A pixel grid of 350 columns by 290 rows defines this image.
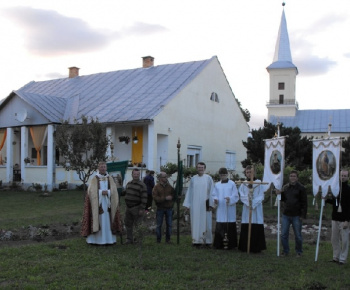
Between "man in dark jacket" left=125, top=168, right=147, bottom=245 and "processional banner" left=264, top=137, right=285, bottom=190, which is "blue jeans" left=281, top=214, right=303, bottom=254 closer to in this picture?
"processional banner" left=264, top=137, right=285, bottom=190

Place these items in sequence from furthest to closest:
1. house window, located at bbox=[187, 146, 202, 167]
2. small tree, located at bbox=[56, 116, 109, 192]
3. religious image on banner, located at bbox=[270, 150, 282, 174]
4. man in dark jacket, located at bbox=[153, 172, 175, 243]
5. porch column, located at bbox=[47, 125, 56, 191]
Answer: house window, located at bbox=[187, 146, 202, 167] → porch column, located at bbox=[47, 125, 56, 191] → small tree, located at bbox=[56, 116, 109, 192] → man in dark jacket, located at bbox=[153, 172, 175, 243] → religious image on banner, located at bbox=[270, 150, 282, 174]

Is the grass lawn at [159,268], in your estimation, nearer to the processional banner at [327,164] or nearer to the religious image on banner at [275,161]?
the processional banner at [327,164]

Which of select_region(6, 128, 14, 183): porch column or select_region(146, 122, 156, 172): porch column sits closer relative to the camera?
select_region(146, 122, 156, 172): porch column

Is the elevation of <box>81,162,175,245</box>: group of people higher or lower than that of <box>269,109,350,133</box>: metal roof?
lower

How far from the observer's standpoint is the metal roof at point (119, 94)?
75.4ft

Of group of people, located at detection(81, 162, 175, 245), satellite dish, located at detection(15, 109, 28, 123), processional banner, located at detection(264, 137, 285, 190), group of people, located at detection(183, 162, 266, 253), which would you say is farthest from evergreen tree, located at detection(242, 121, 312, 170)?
group of people, located at detection(81, 162, 175, 245)

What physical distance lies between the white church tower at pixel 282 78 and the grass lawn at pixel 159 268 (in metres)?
51.3

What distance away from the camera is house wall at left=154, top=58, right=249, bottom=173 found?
2309 cm

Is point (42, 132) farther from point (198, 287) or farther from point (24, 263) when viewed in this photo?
point (198, 287)

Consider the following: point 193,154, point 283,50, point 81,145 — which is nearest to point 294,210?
point 81,145

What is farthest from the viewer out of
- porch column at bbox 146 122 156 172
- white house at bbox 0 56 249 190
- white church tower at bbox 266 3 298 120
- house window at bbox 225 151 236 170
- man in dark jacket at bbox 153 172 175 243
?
white church tower at bbox 266 3 298 120

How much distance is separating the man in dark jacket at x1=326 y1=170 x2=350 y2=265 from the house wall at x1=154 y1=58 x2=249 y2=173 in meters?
14.0

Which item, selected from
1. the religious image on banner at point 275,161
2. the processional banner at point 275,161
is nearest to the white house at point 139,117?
the processional banner at point 275,161

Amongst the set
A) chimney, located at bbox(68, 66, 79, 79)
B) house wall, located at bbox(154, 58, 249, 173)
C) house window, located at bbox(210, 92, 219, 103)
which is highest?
chimney, located at bbox(68, 66, 79, 79)
